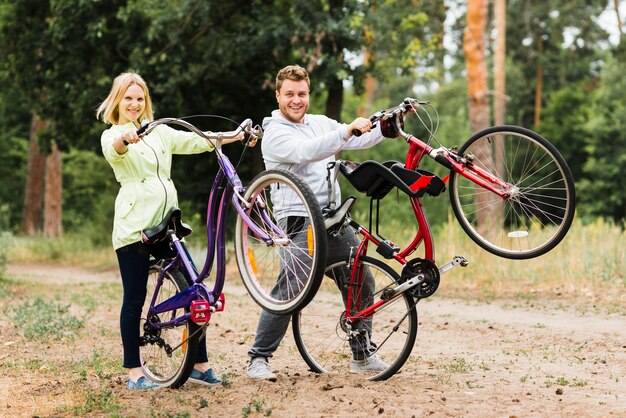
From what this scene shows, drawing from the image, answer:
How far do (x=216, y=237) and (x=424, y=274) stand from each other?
130cm

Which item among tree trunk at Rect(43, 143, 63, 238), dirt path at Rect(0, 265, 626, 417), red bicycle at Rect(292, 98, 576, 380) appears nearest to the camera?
dirt path at Rect(0, 265, 626, 417)

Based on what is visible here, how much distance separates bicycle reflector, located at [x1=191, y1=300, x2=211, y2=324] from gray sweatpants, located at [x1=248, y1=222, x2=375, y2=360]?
59 centimetres

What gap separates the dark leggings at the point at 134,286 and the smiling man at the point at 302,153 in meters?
0.46

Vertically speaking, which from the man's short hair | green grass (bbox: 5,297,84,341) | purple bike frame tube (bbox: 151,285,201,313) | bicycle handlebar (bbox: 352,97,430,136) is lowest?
green grass (bbox: 5,297,84,341)

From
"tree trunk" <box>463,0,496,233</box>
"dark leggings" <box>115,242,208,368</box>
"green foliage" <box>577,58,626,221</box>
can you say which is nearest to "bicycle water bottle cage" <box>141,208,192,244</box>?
"dark leggings" <box>115,242,208,368</box>

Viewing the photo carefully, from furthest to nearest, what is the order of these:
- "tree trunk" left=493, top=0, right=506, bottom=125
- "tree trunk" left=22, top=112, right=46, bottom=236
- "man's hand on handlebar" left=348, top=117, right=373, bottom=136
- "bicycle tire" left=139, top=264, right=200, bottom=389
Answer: "tree trunk" left=22, top=112, right=46, bottom=236
"tree trunk" left=493, top=0, right=506, bottom=125
"bicycle tire" left=139, top=264, right=200, bottom=389
"man's hand on handlebar" left=348, top=117, right=373, bottom=136

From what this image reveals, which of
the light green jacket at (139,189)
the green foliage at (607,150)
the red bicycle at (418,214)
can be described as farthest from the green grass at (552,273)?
the green foliage at (607,150)

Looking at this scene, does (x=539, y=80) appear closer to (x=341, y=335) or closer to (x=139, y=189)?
(x=341, y=335)

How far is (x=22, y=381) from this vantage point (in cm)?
651

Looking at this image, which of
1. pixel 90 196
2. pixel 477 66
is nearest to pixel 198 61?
pixel 477 66

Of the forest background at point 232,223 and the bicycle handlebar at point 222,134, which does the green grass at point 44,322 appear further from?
the bicycle handlebar at point 222,134

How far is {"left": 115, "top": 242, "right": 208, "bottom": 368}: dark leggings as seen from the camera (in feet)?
19.7

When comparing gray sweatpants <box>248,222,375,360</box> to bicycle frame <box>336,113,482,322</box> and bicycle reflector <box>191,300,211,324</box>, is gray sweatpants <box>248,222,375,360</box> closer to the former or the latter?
bicycle frame <box>336,113,482,322</box>

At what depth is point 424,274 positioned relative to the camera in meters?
5.76
